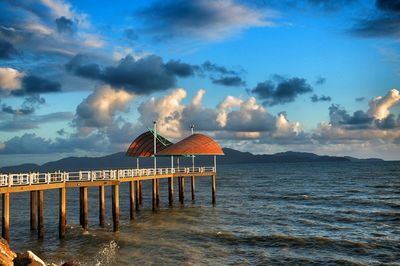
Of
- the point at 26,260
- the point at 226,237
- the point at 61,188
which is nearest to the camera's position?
the point at 26,260

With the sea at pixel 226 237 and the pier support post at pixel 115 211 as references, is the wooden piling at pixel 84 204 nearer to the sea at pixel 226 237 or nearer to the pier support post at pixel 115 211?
the sea at pixel 226 237

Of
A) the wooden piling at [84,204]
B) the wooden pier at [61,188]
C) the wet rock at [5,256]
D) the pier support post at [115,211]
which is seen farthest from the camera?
the pier support post at [115,211]

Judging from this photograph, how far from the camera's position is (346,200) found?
60.0 metres

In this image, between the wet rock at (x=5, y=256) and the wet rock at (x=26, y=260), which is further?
the wet rock at (x=26, y=260)

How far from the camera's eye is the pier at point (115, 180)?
96.2ft

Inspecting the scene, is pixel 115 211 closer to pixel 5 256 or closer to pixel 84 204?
pixel 84 204

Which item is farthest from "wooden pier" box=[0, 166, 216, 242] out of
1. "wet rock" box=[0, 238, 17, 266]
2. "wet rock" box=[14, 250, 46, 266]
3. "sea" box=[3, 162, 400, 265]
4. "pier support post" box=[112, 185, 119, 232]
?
"wet rock" box=[14, 250, 46, 266]

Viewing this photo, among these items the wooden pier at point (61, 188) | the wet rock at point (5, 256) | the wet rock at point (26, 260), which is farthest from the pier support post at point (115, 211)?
the wet rock at point (26, 260)

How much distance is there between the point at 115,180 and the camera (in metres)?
34.8

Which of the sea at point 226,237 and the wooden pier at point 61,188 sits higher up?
the wooden pier at point 61,188

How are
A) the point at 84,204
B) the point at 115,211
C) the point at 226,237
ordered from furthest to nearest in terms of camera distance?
1. the point at 115,211
2. the point at 84,204
3. the point at 226,237

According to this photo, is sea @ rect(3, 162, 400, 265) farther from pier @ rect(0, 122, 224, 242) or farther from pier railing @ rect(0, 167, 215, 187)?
pier railing @ rect(0, 167, 215, 187)

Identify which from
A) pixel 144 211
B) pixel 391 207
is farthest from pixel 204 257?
pixel 391 207

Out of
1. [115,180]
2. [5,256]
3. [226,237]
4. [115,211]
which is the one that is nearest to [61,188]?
[115,180]
